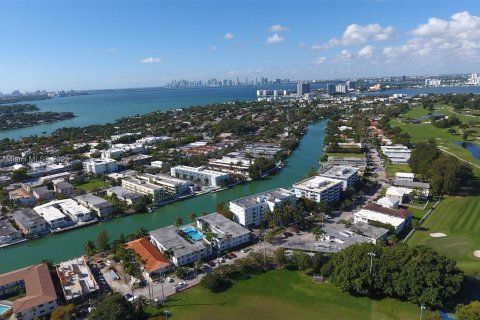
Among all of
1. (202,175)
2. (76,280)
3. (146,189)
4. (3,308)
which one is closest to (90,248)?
(76,280)

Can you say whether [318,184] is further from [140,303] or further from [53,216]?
[53,216]

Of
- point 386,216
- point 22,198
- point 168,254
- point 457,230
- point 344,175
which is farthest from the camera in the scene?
point 344,175

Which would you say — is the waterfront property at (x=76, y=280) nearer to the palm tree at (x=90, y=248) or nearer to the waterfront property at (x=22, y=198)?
the palm tree at (x=90, y=248)

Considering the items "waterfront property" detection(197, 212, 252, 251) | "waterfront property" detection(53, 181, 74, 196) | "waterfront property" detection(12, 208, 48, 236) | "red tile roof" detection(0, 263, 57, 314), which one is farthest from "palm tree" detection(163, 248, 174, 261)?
"waterfront property" detection(53, 181, 74, 196)

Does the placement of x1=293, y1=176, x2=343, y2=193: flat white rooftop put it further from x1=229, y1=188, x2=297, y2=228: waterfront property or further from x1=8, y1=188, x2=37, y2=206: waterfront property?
x1=8, y1=188, x2=37, y2=206: waterfront property

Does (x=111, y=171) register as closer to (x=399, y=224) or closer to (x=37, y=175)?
(x=37, y=175)

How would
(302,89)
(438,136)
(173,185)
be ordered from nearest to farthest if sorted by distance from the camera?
(173,185) < (438,136) < (302,89)
